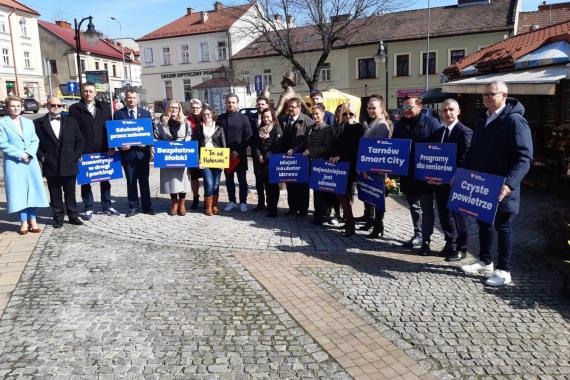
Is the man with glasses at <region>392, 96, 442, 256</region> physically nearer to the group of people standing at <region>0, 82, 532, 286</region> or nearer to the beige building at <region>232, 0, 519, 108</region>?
the group of people standing at <region>0, 82, 532, 286</region>

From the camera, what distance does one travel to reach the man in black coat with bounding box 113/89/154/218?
805 cm

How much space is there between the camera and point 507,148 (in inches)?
194

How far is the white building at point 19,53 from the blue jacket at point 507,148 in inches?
2193

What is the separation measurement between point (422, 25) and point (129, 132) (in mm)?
39396

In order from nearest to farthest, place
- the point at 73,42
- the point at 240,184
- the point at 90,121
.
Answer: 1. the point at 90,121
2. the point at 240,184
3. the point at 73,42

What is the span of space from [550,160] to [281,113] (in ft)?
17.7

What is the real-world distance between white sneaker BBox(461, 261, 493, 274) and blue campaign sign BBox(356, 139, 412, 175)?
136cm

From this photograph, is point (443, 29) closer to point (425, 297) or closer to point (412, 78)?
point (412, 78)

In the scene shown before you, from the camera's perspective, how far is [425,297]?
4816 millimetres

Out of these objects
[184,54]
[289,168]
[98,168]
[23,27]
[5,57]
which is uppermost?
[23,27]

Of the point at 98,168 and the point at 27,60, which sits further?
the point at 27,60

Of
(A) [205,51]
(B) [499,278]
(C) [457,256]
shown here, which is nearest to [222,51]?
(A) [205,51]

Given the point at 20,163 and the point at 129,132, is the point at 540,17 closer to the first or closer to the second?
the point at 129,132

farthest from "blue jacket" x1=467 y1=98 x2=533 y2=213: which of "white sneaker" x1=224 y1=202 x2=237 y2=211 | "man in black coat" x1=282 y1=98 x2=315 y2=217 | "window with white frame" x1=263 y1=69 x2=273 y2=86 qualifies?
"window with white frame" x1=263 y1=69 x2=273 y2=86
